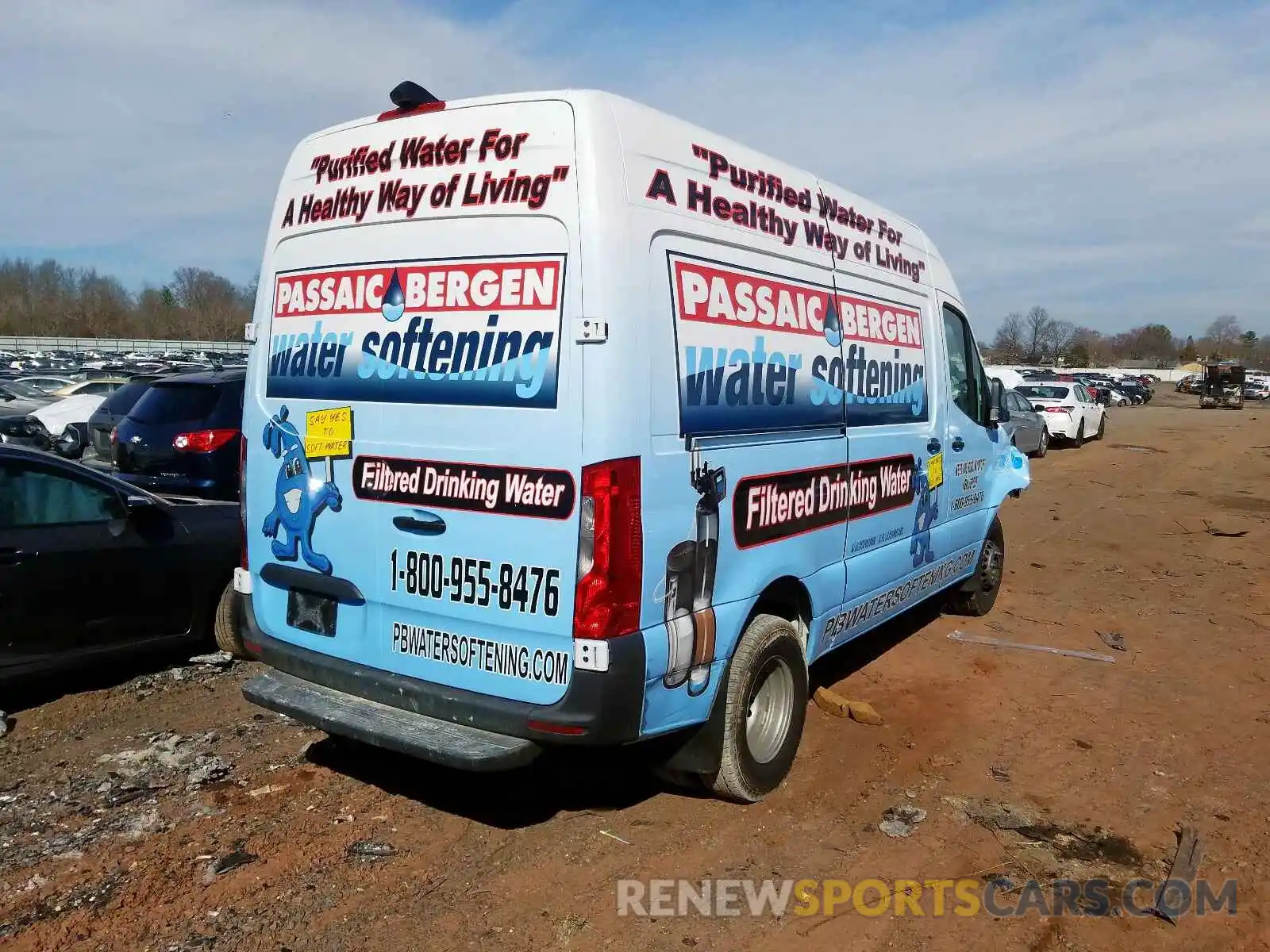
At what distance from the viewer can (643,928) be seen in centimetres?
339

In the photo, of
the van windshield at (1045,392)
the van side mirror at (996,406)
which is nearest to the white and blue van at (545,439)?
the van side mirror at (996,406)

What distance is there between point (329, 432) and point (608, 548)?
140 centimetres

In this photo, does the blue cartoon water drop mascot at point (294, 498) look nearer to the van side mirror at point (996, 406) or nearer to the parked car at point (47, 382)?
the van side mirror at point (996, 406)

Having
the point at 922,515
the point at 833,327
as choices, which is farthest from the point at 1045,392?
the point at 833,327

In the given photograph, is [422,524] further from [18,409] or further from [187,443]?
[18,409]

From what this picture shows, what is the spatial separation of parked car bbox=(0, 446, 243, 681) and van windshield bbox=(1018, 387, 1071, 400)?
76.3 ft

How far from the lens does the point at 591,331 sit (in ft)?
11.2

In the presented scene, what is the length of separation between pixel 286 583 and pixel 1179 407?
55.8 m

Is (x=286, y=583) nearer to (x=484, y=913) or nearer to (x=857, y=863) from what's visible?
(x=484, y=913)

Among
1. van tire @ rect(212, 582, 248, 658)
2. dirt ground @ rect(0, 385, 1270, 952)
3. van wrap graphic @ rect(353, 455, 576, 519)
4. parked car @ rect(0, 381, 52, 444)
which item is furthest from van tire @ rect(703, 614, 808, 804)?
parked car @ rect(0, 381, 52, 444)

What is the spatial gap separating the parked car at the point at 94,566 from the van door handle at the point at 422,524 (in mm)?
2328

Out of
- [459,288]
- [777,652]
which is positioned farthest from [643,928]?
[459,288]

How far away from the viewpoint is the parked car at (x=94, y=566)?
5.23 m

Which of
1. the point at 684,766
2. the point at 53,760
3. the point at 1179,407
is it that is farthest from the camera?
the point at 1179,407
